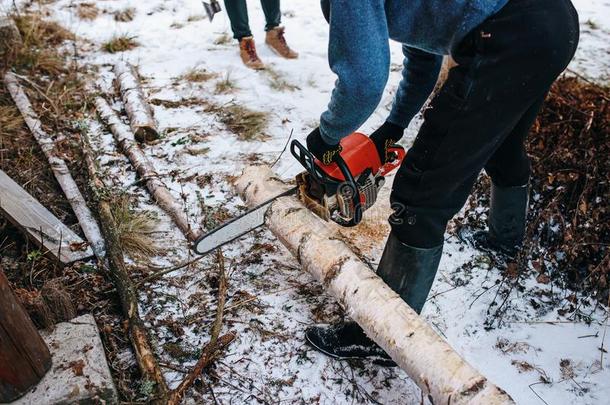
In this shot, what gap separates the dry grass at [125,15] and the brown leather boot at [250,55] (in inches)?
62.0

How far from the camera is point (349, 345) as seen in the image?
2049 mm

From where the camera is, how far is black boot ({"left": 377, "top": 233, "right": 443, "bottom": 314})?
6.07 feet

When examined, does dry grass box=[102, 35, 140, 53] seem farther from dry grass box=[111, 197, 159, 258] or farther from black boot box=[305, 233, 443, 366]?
black boot box=[305, 233, 443, 366]

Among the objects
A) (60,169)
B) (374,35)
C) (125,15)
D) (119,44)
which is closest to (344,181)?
(374,35)

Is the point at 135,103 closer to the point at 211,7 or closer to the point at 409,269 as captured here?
the point at 211,7

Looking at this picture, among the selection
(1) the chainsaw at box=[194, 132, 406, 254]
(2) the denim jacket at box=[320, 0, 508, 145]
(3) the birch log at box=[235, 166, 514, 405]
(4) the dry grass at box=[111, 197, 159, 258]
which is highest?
(2) the denim jacket at box=[320, 0, 508, 145]

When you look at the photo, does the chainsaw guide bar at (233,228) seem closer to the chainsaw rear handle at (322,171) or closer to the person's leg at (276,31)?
the chainsaw rear handle at (322,171)

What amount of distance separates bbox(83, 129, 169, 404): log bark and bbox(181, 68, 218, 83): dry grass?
1.57m

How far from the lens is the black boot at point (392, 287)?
186cm

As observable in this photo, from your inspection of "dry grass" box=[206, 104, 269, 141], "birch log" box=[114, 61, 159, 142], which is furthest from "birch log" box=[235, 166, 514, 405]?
"birch log" box=[114, 61, 159, 142]

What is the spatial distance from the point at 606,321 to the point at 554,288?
0.26 m

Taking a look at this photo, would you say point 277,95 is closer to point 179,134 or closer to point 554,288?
point 179,134

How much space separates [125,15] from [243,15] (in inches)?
63.8

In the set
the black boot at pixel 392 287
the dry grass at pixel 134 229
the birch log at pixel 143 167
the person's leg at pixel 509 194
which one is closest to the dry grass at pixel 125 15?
the birch log at pixel 143 167
